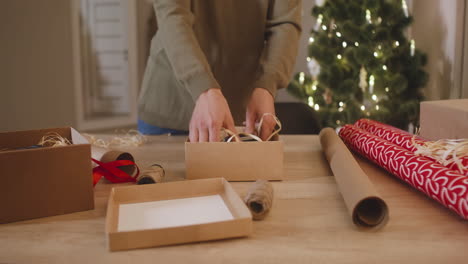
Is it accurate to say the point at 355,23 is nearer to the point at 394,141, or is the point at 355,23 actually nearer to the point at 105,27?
the point at 394,141

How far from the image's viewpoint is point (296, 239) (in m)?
0.60

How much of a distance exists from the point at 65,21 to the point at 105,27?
753 millimetres

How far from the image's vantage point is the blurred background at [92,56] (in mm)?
2658

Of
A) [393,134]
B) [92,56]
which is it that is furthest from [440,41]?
[92,56]

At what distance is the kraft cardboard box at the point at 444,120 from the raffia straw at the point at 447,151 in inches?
2.3

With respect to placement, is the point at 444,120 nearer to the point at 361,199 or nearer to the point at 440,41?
the point at 361,199

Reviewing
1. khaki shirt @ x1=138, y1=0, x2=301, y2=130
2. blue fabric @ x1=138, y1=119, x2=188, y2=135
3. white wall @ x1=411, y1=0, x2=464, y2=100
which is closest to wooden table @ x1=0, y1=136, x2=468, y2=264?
khaki shirt @ x1=138, y1=0, x2=301, y2=130

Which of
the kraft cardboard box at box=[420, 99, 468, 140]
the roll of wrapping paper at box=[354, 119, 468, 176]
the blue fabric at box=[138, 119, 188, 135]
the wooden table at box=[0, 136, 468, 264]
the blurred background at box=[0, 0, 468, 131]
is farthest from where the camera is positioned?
the blurred background at box=[0, 0, 468, 131]

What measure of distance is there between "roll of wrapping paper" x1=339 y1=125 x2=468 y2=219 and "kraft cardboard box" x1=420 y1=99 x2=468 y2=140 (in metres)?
0.11

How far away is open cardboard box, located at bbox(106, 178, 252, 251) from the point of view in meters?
0.58

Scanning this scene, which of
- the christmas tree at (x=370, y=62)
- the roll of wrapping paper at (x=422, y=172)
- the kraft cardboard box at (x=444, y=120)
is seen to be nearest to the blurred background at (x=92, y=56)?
the christmas tree at (x=370, y=62)

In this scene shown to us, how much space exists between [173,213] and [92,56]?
3.89 m

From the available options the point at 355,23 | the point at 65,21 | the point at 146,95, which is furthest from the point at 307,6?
the point at 146,95

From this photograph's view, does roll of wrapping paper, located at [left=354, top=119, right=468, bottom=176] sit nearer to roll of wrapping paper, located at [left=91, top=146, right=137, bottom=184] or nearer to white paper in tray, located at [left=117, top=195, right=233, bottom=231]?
white paper in tray, located at [left=117, top=195, right=233, bottom=231]
